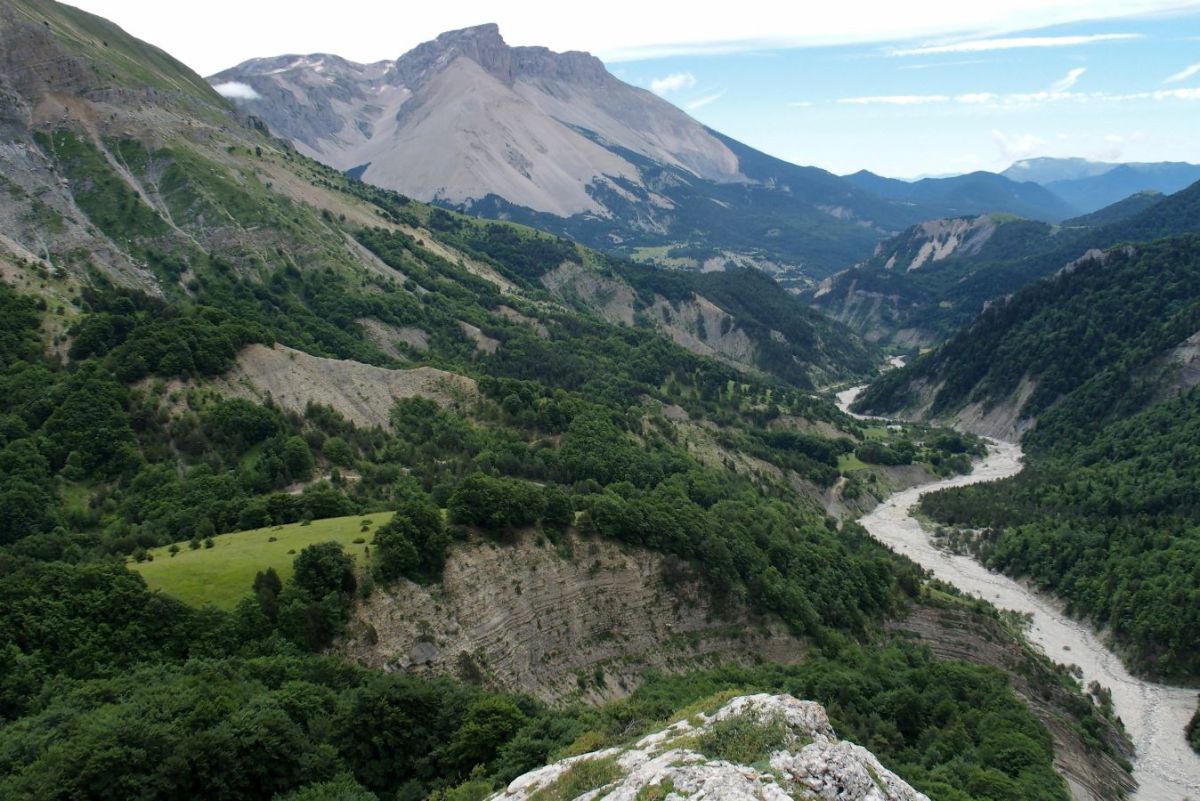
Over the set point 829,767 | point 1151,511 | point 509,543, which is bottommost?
point 1151,511

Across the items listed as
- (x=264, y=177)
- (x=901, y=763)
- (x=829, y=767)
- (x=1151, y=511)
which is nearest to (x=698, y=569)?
(x=901, y=763)

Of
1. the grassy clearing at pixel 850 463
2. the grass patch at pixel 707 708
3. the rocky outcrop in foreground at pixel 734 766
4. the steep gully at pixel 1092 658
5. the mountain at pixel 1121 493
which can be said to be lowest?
the steep gully at pixel 1092 658

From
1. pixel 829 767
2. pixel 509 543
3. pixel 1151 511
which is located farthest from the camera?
pixel 1151 511

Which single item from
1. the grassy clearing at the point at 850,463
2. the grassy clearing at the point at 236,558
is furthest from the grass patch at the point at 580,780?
the grassy clearing at the point at 850,463

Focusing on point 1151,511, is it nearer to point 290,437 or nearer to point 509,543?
point 509,543

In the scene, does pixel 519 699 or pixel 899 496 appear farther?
pixel 899 496

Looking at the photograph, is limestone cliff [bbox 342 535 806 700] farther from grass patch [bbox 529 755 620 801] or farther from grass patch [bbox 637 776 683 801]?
grass patch [bbox 637 776 683 801]

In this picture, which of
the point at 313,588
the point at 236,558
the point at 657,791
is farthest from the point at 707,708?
the point at 236,558

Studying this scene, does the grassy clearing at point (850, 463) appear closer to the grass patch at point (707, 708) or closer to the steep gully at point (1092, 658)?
the steep gully at point (1092, 658)
